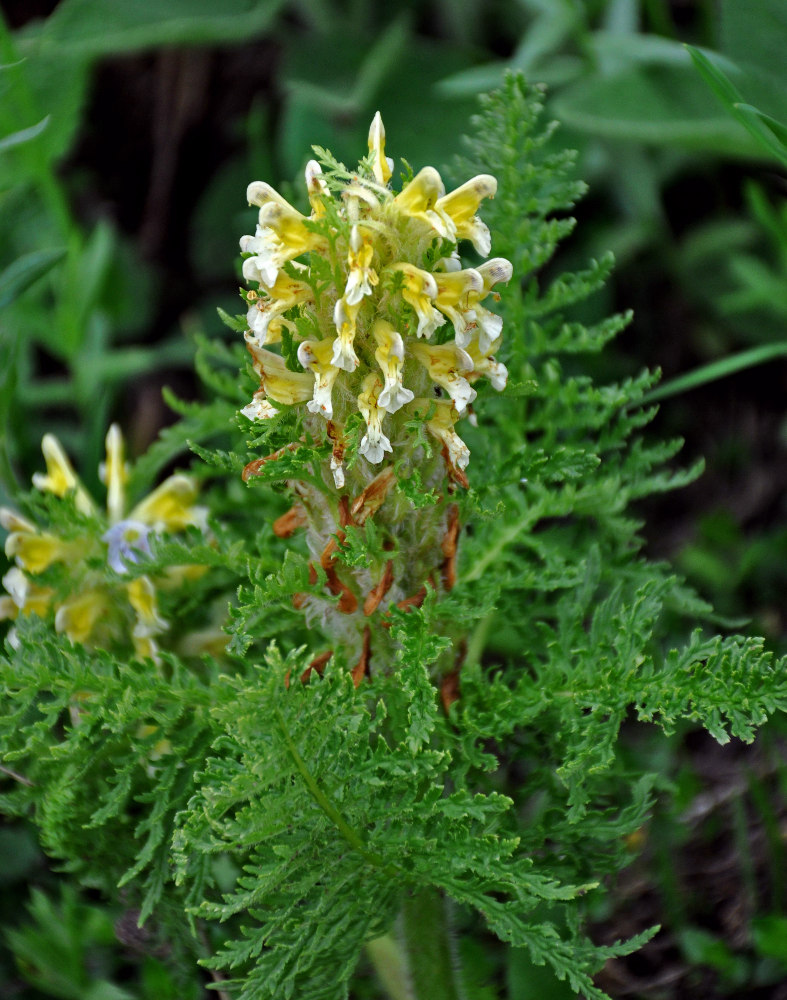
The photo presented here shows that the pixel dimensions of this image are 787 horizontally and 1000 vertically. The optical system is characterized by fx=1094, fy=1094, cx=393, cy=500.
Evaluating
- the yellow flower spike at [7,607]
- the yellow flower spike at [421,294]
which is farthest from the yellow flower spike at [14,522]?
the yellow flower spike at [421,294]

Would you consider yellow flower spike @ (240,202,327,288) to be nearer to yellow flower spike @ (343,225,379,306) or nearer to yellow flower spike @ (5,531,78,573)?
yellow flower spike @ (343,225,379,306)

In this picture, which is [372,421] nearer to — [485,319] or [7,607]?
[485,319]

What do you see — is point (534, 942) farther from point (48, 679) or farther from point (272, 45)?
point (272, 45)

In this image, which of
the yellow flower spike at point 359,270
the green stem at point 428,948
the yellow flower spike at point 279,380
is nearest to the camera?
the yellow flower spike at point 359,270

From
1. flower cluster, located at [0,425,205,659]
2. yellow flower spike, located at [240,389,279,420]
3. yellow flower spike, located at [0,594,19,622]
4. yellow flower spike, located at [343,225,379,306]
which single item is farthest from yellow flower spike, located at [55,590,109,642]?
yellow flower spike, located at [343,225,379,306]

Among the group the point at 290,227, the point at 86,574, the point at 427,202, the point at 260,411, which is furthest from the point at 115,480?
the point at 427,202

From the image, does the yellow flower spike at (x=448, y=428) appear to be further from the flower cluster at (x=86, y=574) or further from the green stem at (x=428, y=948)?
the green stem at (x=428, y=948)

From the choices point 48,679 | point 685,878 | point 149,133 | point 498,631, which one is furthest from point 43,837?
point 149,133
